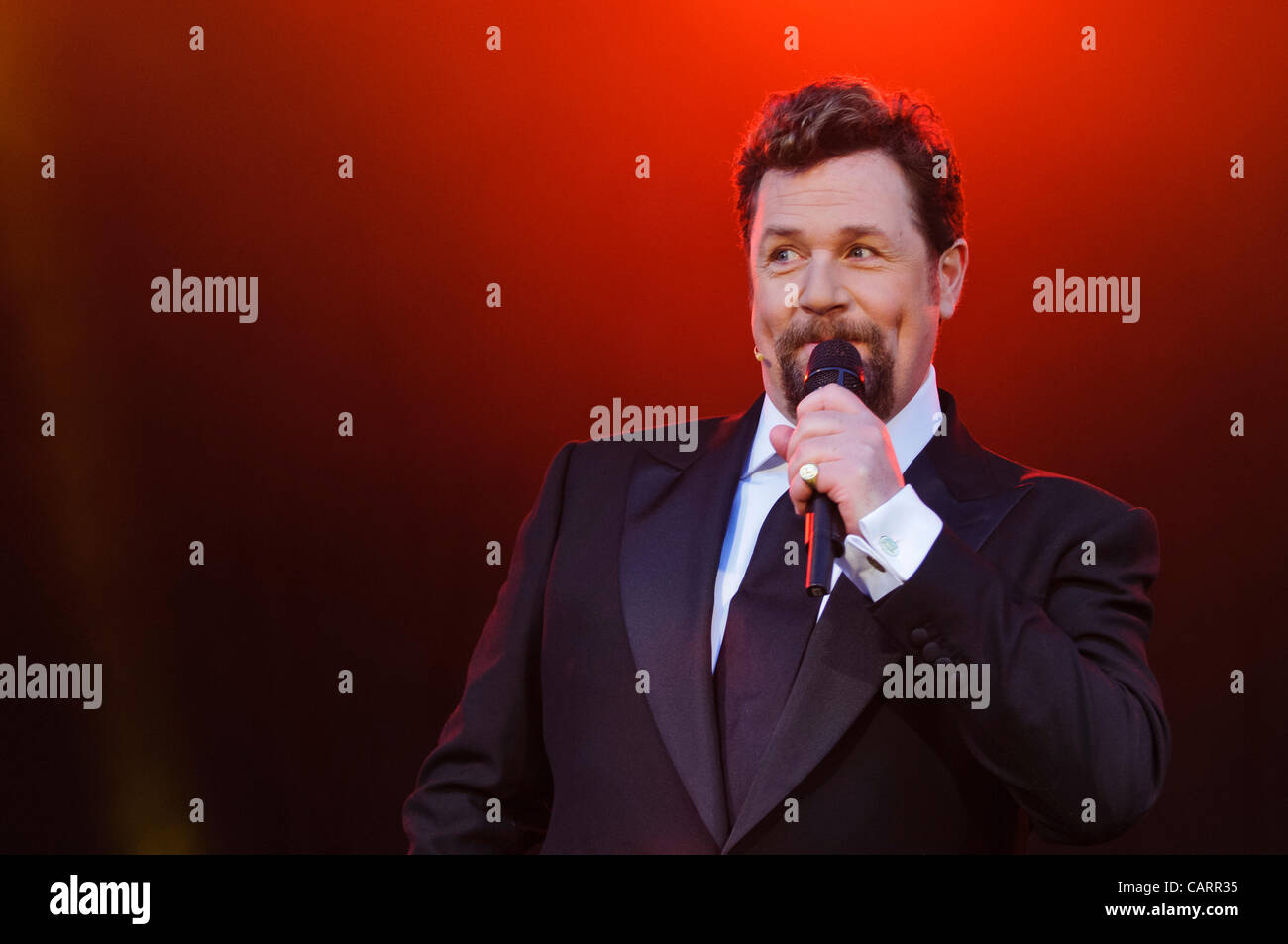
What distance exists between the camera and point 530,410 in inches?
108

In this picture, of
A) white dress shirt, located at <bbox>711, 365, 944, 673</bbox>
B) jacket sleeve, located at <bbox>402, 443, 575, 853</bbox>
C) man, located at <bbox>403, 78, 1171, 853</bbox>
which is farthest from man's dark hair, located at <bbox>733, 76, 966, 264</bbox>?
jacket sleeve, located at <bbox>402, 443, 575, 853</bbox>

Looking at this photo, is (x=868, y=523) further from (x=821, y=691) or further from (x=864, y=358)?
(x=864, y=358)

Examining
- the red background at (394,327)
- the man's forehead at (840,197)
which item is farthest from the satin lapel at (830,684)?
the red background at (394,327)

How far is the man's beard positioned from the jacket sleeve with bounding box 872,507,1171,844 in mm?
378

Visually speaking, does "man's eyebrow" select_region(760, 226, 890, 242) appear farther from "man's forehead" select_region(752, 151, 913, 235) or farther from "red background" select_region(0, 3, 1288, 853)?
"red background" select_region(0, 3, 1288, 853)

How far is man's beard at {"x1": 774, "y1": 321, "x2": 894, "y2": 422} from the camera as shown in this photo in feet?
6.37

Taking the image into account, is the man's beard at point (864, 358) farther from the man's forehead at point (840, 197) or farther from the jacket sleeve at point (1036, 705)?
the jacket sleeve at point (1036, 705)

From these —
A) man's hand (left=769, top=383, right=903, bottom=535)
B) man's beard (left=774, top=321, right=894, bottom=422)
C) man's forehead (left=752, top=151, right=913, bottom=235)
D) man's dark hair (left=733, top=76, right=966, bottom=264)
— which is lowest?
man's hand (left=769, top=383, right=903, bottom=535)

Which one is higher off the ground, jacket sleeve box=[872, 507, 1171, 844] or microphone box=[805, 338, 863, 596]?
microphone box=[805, 338, 863, 596]

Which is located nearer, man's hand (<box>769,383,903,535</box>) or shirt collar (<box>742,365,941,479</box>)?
man's hand (<box>769,383,903,535</box>)
